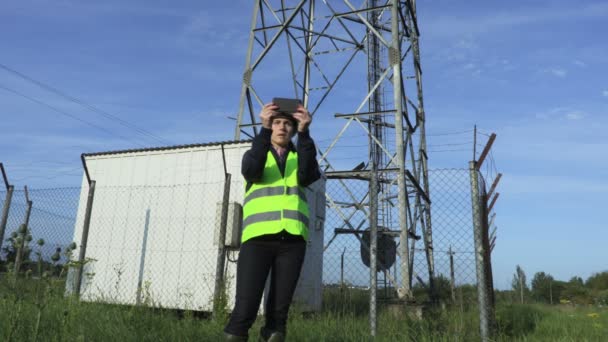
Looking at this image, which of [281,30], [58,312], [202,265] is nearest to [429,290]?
[202,265]

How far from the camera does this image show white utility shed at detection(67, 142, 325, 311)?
7.50 m

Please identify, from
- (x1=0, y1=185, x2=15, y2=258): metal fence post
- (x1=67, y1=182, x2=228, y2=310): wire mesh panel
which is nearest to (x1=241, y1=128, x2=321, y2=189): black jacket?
(x1=67, y1=182, x2=228, y2=310): wire mesh panel

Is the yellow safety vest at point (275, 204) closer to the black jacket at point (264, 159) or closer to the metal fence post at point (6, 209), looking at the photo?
the black jacket at point (264, 159)

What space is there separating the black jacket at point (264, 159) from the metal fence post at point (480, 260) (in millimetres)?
2097

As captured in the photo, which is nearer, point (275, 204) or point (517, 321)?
point (275, 204)

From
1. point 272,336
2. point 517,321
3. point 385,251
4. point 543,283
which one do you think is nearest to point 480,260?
Answer: point 272,336

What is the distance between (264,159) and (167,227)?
5976mm

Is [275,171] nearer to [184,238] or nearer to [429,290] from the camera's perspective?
[184,238]

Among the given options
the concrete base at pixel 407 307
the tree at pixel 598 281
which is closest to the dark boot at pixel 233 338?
the concrete base at pixel 407 307

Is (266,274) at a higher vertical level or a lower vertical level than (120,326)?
higher

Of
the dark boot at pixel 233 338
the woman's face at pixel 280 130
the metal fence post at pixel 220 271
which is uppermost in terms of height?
the woman's face at pixel 280 130

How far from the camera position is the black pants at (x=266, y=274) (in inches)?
95.6

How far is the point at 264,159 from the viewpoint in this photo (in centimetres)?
258

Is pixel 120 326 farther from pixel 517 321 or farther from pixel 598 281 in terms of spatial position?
pixel 598 281
